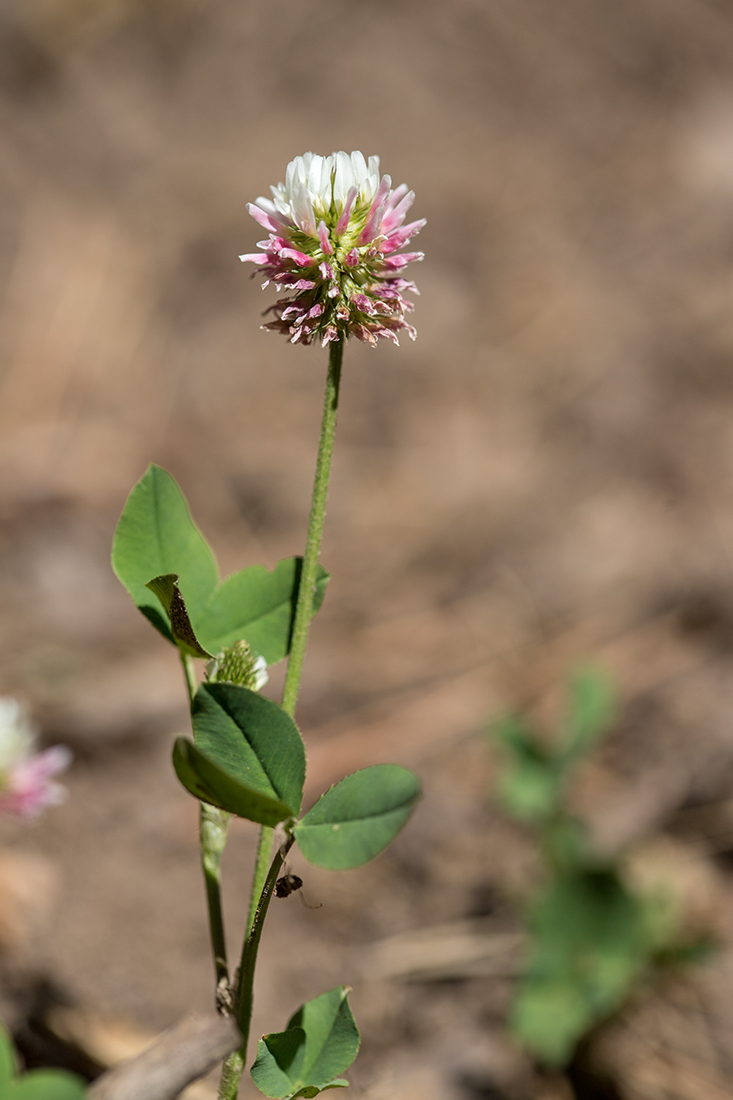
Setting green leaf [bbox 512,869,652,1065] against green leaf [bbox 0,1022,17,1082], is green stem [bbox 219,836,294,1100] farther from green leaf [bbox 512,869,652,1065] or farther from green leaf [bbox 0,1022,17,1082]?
green leaf [bbox 512,869,652,1065]

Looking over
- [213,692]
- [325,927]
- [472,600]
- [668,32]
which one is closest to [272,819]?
[213,692]

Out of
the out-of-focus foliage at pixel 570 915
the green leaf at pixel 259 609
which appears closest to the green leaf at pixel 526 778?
the out-of-focus foliage at pixel 570 915

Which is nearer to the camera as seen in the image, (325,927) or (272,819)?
(272,819)

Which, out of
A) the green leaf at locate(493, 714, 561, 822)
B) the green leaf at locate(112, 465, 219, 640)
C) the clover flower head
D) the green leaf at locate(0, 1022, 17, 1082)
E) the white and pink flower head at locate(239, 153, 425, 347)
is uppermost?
the white and pink flower head at locate(239, 153, 425, 347)

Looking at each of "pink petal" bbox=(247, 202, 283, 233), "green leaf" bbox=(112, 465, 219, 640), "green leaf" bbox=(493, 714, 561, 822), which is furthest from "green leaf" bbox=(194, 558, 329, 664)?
"green leaf" bbox=(493, 714, 561, 822)

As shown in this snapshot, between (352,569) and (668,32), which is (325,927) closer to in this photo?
(352,569)

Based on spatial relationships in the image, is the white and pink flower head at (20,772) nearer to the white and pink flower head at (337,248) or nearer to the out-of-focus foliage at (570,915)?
the white and pink flower head at (337,248)

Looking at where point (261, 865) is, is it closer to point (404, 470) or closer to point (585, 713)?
point (585, 713)
